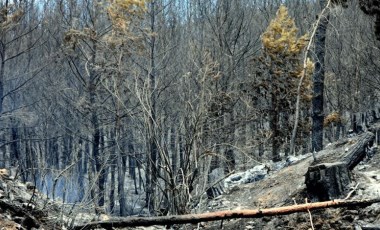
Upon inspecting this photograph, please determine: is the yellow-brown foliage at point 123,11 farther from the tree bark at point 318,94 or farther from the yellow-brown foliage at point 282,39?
the tree bark at point 318,94

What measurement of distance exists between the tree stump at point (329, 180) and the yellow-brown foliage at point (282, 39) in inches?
531

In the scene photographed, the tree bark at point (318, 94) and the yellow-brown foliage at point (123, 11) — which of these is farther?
the yellow-brown foliage at point (123, 11)

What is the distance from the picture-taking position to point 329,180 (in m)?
4.86

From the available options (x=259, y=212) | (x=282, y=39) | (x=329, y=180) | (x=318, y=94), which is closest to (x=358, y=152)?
(x=329, y=180)

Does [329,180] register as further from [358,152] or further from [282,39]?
[282,39]

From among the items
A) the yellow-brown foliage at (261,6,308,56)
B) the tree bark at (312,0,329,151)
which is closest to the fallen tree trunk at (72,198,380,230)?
the tree bark at (312,0,329,151)

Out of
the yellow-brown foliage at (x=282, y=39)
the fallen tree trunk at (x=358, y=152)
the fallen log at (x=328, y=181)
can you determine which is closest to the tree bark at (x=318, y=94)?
the fallen tree trunk at (x=358, y=152)

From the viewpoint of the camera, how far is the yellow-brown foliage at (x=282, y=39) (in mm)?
18047

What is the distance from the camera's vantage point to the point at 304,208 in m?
4.42

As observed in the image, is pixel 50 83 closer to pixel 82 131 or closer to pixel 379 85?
pixel 82 131

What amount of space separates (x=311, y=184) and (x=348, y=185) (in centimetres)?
39

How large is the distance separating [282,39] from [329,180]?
13.9 meters

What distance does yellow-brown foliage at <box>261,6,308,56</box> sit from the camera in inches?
711

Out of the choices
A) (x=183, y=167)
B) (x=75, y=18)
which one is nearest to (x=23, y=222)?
(x=183, y=167)
